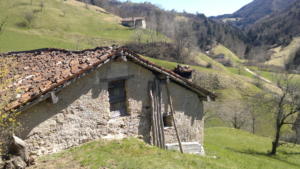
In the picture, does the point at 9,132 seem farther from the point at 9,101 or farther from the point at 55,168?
the point at 55,168

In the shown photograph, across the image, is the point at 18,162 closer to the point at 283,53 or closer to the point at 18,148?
the point at 18,148

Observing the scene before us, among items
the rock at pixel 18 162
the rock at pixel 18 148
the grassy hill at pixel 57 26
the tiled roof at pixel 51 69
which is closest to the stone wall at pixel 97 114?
the tiled roof at pixel 51 69

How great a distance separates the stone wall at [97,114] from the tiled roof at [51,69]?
498mm

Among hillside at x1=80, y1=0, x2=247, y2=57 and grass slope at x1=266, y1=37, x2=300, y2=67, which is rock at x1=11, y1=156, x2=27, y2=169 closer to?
hillside at x1=80, y1=0, x2=247, y2=57

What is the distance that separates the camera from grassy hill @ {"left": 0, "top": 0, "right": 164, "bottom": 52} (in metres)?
67.9

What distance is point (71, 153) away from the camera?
11086 mm

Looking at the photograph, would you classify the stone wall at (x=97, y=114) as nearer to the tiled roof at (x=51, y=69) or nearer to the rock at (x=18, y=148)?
the tiled roof at (x=51, y=69)

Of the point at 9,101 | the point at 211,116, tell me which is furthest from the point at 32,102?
the point at 211,116

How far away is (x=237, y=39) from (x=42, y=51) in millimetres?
176704

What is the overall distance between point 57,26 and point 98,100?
8595 centimetres

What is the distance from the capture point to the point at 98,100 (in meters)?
12.3

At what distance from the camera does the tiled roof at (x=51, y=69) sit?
1069cm

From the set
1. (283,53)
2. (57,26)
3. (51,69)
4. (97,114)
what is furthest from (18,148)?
(283,53)

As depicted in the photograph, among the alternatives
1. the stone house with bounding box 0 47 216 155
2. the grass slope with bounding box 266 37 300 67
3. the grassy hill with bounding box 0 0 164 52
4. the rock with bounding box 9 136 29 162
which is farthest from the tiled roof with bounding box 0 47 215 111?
the grass slope with bounding box 266 37 300 67
